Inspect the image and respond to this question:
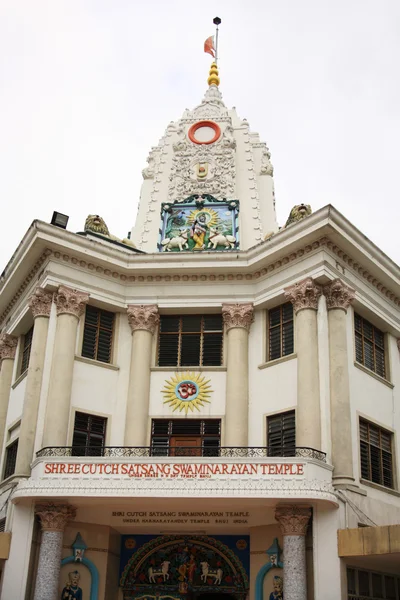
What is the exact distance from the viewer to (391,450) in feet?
78.9

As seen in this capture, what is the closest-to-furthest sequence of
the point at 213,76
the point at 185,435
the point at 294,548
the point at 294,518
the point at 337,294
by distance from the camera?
the point at 294,548
the point at 294,518
the point at 337,294
the point at 185,435
the point at 213,76

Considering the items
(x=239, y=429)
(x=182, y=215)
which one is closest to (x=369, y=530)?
(x=239, y=429)

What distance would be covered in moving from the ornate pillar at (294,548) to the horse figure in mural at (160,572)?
4.44 meters

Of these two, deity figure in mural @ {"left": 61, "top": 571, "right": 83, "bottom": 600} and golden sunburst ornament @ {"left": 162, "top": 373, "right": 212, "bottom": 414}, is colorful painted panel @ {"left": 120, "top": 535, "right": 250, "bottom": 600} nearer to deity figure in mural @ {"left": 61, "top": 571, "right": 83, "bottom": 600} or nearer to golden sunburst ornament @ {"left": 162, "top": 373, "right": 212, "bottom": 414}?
deity figure in mural @ {"left": 61, "top": 571, "right": 83, "bottom": 600}

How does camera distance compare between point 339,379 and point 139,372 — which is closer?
point 339,379

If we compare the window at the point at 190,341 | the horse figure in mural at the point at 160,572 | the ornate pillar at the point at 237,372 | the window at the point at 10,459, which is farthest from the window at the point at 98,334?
the horse figure in mural at the point at 160,572

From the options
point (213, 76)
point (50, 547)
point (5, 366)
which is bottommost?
point (50, 547)

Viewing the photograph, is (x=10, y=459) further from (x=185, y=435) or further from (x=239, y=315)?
(x=239, y=315)

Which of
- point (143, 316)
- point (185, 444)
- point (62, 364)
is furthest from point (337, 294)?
point (62, 364)

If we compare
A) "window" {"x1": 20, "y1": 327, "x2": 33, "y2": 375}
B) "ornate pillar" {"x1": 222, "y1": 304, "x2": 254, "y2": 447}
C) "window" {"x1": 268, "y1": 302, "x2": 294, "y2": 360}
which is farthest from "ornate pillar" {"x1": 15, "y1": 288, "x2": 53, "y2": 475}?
"window" {"x1": 268, "y1": 302, "x2": 294, "y2": 360}

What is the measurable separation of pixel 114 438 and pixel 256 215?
35.3ft

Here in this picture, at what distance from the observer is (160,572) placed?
2253 centimetres

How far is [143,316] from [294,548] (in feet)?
30.5

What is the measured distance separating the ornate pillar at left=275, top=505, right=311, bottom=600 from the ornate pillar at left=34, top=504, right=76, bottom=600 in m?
6.01
